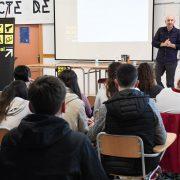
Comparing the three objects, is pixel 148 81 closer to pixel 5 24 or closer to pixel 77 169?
pixel 77 169

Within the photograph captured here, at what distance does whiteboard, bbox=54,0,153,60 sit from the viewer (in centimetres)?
754

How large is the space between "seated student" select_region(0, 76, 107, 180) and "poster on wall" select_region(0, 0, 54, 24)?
743cm

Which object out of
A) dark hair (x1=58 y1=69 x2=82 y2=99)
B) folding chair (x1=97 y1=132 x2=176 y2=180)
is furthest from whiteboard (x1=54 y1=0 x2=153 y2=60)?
folding chair (x1=97 y1=132 x2=176 y2=180)

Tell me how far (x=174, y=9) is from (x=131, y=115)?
5327 millimetres

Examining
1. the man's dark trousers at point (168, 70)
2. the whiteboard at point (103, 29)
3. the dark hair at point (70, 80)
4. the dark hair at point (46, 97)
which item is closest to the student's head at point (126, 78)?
the dark hair at point (70, 80)

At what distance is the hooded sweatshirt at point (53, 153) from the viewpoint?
1.30m

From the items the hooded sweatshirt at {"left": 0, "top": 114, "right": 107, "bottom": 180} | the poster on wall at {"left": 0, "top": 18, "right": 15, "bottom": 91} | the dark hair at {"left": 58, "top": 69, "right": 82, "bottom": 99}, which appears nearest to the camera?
the hooded sweatshirt at {"left": 0, "top": 114, "right": 107, "bottom": 180}

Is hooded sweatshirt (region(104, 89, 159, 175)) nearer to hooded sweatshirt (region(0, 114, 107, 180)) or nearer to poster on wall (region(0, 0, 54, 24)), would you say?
hooded sweatshirt (region(0, 114, 107, 180))

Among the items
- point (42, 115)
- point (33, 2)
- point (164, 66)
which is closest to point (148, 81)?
point (42, 115)

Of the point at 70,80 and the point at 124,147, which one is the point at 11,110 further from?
the point at 124,147

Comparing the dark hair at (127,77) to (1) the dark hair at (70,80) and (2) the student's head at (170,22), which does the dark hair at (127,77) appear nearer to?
(1) the dark hair at (70,80)

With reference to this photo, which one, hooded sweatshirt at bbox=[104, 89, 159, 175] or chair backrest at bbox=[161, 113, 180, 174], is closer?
hooded sweatshirt at bbox=[104, 89, 159, 175]

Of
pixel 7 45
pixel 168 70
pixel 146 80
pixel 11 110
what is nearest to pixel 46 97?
pixel 11 110

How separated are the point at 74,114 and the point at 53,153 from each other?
62.3 inches
